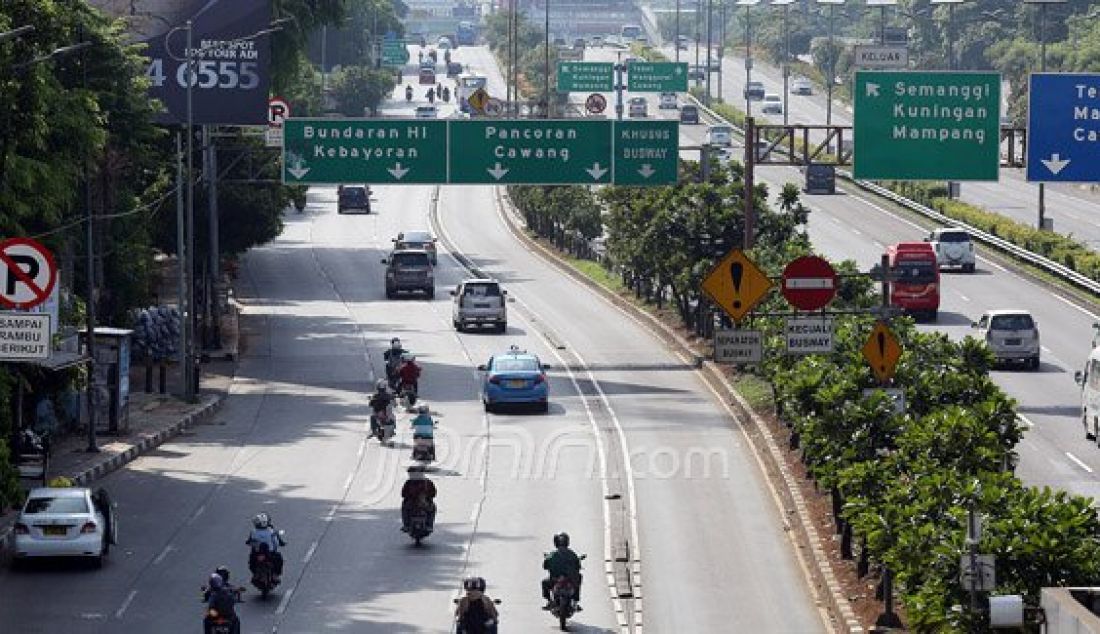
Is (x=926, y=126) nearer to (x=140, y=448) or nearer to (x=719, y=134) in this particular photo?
(x=140, y=448)

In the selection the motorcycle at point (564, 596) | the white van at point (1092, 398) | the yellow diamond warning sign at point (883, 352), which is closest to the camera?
the motorcycle at point (564, 596)

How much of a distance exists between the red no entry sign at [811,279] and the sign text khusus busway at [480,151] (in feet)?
56.9

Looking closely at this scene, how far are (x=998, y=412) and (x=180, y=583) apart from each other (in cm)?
1260

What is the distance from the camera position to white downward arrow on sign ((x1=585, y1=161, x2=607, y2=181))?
66588 mm

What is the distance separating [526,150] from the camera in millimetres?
66062

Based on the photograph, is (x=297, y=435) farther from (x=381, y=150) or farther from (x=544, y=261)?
(x=544, y=261)

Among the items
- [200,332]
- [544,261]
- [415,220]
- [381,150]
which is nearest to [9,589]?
[381,150]

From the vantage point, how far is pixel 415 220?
116m

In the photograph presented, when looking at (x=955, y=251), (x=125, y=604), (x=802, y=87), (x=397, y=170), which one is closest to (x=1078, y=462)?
(x=125, y=604)

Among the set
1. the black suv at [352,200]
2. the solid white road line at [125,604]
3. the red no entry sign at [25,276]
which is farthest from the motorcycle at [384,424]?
the black suv at [352,200]

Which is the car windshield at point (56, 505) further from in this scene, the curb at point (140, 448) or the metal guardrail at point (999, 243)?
the metal guardrail at point (999, 243)

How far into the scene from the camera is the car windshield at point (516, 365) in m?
58.9

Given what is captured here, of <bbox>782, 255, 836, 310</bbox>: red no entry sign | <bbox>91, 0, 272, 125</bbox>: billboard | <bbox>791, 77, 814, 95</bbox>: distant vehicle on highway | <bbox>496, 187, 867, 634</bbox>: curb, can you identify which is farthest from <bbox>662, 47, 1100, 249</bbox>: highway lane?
<bbox>782, 255, 836, 310</bbox>: red no entry sign

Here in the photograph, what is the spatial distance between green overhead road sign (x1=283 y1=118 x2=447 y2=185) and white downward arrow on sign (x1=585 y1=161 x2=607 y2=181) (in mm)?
3776
